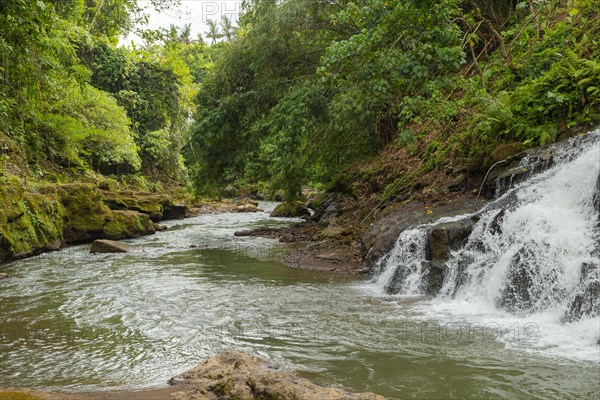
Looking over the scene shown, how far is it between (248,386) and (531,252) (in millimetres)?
4975

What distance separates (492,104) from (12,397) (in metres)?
9.78

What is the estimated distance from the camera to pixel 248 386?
12.4ft

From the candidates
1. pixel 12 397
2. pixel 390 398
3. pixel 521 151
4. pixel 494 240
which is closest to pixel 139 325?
pixel 12 397

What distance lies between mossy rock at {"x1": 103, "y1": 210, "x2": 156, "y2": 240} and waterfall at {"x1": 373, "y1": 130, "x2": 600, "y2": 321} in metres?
9.61

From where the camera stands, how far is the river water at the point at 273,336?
4641 mm

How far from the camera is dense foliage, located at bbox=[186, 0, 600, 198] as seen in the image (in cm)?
963

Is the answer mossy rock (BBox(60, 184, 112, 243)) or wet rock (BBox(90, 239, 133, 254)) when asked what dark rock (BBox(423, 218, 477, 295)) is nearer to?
wet rock (BBox(90, 239, 133, 254))

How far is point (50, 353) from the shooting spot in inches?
215

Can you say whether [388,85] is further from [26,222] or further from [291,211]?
[291,211]

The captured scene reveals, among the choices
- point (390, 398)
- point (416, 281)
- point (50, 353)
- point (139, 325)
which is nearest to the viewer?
point (390, 398)

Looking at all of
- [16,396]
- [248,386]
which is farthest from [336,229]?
[16,396]

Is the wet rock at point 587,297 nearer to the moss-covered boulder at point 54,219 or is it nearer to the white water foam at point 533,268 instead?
the white water foam at point 533,268

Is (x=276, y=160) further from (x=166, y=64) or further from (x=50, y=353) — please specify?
(x=166, y=64)

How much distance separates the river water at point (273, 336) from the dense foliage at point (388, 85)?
13.9 ft
